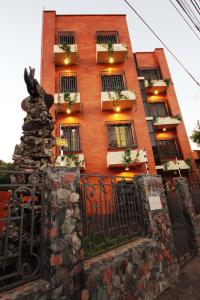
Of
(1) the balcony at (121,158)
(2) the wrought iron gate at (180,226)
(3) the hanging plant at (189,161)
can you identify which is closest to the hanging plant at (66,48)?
(1) the balcony at (121,158)

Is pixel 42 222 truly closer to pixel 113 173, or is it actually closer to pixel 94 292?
pixel 94 292

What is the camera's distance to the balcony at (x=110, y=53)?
13.3 metres

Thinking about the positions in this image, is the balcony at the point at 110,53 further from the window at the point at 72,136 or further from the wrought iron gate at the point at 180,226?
Answer: the wrought iron gate at the point at 180,226

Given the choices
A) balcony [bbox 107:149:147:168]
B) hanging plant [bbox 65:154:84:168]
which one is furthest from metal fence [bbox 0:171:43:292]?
balcony [bbox 107:149:147:168]

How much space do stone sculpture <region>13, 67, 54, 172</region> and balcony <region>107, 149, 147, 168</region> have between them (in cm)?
680

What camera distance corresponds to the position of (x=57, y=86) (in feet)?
42.2

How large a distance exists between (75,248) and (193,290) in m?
2.94

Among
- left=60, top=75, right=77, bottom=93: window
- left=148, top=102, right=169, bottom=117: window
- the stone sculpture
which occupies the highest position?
left=60, top=75, right=77, bottom=93: window

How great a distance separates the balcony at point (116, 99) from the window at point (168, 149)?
531 cm

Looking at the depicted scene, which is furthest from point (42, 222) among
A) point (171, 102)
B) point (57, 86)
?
point (171, 102)

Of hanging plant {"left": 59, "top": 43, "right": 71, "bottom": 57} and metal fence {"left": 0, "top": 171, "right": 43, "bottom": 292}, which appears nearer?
metal fence {"left": 0, "top": 171, "right": 43, "bottom": 292}

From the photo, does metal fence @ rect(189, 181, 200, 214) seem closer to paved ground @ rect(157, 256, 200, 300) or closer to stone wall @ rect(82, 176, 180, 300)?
paved ground @ rect(157, 256, 200, 300)

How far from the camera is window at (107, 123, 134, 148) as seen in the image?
11977 millimetres

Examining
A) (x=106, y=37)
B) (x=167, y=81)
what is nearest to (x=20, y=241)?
(x=106, y=37)
